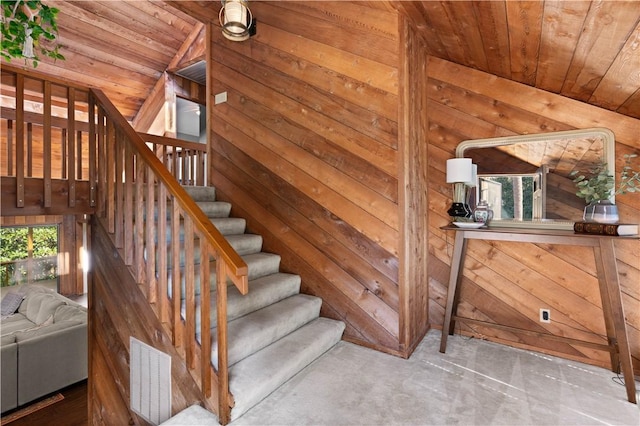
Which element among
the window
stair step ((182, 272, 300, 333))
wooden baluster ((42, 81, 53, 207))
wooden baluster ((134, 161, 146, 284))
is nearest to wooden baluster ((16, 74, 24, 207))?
wooden baluster ((42, 81, 53, 207))

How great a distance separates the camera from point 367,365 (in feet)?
7.48

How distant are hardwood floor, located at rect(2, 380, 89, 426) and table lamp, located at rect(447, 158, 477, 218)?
170 inches

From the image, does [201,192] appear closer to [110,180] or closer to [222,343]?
[110,180]

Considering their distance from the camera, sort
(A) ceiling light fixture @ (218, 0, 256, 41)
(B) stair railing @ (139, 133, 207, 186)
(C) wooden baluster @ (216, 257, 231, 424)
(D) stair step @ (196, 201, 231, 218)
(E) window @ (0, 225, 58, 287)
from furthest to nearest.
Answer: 1. (E) window @ (0, 225, 58, 287)
2. (B) stair railing @ (139, 133, 207, 186)
3. (D) stair step @ (196, 201, 231, 218)
4. (A) ceiling light fixture @ (218, 0, 256, 41)
5. (C) wooden baluster @ (216, 257, 231, 424)

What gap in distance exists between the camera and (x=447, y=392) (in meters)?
1.97

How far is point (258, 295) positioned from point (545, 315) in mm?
2290

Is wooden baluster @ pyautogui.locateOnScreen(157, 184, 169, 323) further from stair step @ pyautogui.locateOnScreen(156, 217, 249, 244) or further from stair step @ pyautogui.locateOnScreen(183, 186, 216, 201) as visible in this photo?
stair step @ pyautogui.locateOnScreen(183, 186, 216, 201)

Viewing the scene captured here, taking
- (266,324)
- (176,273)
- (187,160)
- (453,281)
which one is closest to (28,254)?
(187,160)

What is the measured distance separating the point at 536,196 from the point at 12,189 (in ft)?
12.8

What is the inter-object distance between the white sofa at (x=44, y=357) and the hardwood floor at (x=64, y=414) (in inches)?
7.3

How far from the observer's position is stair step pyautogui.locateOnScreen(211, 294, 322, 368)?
78.7 inches

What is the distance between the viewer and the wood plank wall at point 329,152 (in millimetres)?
2461

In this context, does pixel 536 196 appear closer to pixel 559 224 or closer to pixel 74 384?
pixel 559 224

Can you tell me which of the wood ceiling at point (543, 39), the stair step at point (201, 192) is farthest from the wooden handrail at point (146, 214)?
the wood ceiling at point (543, 39)
